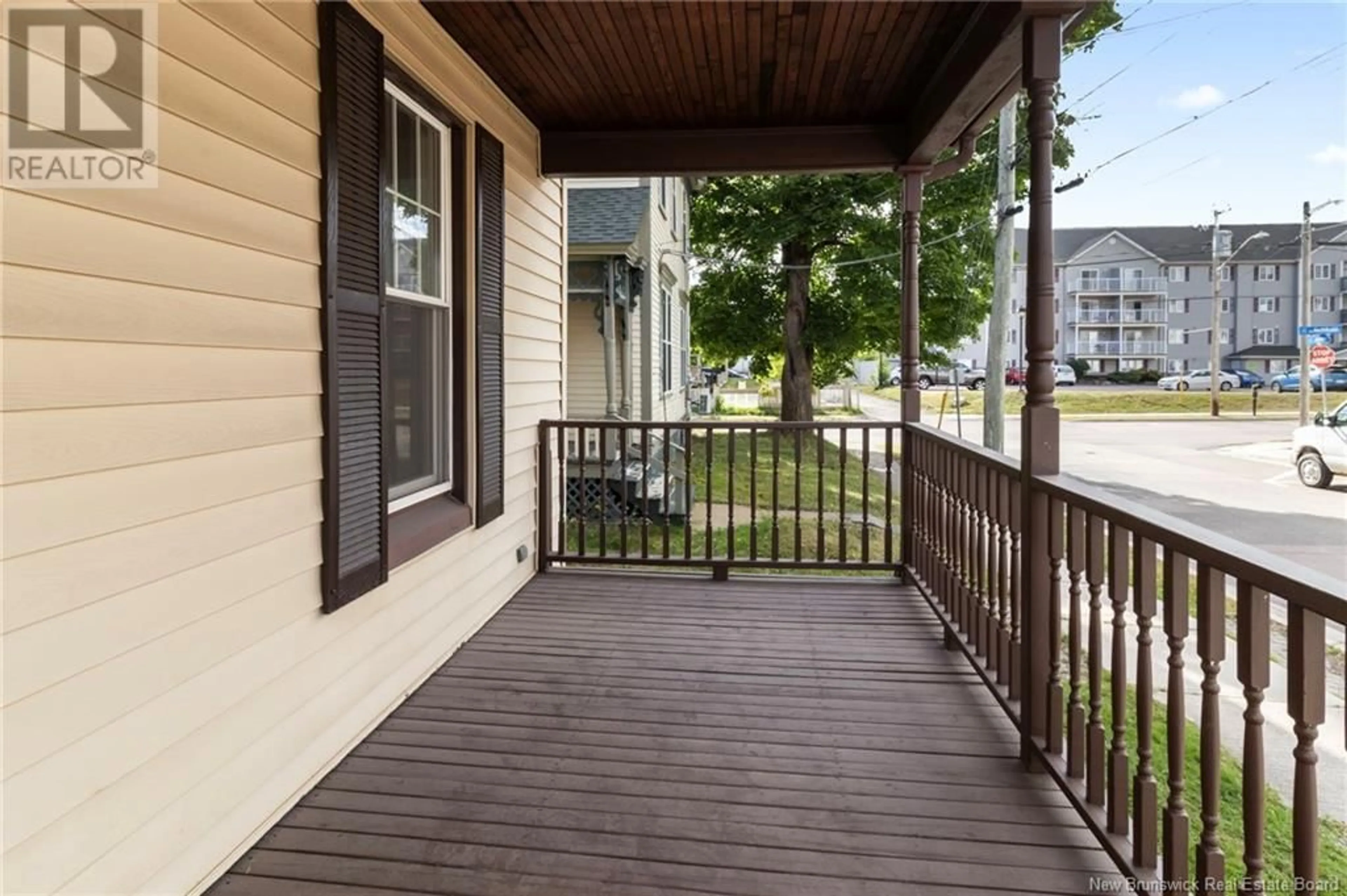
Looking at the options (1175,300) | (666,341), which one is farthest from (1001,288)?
(1175,300)

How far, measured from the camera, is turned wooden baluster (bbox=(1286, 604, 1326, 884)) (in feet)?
3.88

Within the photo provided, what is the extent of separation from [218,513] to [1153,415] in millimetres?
26412

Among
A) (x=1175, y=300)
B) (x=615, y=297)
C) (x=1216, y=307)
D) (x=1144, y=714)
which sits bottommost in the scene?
(x=1144, y=714)

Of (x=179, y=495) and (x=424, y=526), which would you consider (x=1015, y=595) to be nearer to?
(x=424, y=526)

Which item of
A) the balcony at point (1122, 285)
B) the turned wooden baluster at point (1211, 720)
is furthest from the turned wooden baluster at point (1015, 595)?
the balcony at point (1122, 285)

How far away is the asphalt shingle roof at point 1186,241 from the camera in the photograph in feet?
119

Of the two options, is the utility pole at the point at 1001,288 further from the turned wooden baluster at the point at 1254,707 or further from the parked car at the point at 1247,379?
the parked car at the point at 1247,379

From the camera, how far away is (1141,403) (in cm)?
2595

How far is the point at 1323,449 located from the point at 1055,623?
10633mm

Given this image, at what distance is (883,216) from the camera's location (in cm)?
1323

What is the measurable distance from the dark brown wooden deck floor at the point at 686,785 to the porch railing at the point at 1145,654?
8.1 inches

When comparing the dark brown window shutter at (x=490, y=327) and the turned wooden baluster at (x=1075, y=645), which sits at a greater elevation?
the dark brown window shutter at (x=490, y=327)

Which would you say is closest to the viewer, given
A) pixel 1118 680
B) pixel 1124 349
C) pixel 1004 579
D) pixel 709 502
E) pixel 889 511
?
pixel 1118 680

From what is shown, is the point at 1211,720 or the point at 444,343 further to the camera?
the point at 444,343
